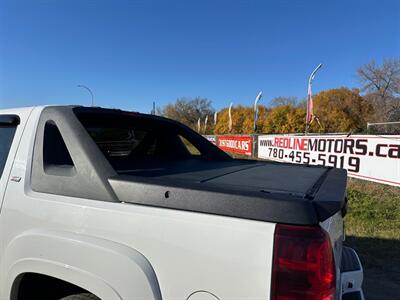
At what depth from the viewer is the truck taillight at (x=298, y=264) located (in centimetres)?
142

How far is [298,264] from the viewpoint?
1419mm

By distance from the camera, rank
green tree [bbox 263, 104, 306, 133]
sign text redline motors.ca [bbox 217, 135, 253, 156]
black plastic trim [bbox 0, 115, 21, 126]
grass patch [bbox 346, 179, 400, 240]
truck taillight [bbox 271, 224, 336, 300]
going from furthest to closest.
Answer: green tree [bbox 263, 104, 306, 133] < sign text redline motors.ca [bbox 217, 135, 253, 156] < grass patch [bbox 346, 179, 400, 240] < black plastic trim [bbox 0, 115, 21, 126] < truck taillight [bbox 271, 224, 336, 300]

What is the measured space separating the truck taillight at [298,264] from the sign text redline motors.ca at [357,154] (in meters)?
7.51

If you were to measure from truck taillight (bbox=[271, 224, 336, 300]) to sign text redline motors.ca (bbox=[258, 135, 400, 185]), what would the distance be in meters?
7.51

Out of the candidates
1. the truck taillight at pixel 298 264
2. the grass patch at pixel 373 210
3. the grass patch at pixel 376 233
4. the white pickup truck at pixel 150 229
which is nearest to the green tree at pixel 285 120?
the grass patch at pixel 373 210

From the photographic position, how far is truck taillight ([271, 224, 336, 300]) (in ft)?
4.64

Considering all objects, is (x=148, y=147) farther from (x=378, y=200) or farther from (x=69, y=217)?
(x=378, y=200)

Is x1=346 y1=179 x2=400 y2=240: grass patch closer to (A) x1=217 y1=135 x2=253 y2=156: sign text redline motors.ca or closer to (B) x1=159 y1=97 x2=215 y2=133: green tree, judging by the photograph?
(A) x1=217 y1=135 x2=253 y2=156: sign text redline motors.ca

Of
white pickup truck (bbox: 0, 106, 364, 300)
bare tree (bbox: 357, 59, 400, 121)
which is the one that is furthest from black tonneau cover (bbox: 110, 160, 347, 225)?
bare tree (bbox: 357, 59, 400, 121)

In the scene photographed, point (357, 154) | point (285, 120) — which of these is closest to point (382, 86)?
point (285, 120)

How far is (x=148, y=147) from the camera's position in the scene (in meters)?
3.64

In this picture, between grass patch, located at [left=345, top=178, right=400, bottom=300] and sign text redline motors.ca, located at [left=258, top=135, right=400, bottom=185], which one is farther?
sign text redline motors.ca, located at [left=258, top=135, right=400, bottom=185]

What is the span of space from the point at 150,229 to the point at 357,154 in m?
8.77

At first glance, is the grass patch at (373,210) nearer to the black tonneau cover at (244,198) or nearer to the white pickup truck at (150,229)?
the white pickup truck at (150,229)
